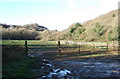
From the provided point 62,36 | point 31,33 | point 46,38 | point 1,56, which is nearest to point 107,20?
point 62,36

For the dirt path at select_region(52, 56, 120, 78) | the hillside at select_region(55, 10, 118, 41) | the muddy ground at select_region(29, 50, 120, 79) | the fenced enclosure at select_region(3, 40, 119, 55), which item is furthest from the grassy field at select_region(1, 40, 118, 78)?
the hillside at select_region(55, 10, 118, 41)

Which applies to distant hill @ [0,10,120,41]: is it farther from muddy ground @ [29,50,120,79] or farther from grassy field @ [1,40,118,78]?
muddy ground @ [29,50,120,79]

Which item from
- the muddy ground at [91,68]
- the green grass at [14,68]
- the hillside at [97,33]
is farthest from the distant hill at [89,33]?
the green grass at [14,68]

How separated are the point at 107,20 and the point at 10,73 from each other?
54423 mm

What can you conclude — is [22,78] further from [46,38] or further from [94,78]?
[46,38]

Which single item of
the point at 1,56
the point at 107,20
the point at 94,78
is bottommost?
the point at 94,78

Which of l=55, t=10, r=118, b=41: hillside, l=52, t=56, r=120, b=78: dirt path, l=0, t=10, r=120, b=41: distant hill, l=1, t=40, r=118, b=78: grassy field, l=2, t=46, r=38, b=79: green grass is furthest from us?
l=0, t=10, r=120, b=41: distant hill

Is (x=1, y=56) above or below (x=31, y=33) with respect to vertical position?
below

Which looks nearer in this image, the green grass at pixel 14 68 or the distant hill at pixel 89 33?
the green grass at pixel 14 68

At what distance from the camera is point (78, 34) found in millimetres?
52906

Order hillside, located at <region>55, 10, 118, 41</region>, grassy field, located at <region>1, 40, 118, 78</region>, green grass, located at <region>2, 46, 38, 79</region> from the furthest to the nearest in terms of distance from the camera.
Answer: hillside, located at <region>55, 10, 118, 41</region> → grassy field, located at <region>1, 40, 118, 78</region> → green grass, located at <region>2, 46, 38, 79</region>

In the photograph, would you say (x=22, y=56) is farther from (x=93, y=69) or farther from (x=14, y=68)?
(x=93, y=69)

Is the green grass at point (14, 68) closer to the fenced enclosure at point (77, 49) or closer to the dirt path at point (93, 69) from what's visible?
the dirt path at point (93, 69)

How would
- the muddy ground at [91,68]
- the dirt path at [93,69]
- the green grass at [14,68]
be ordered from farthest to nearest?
the dirt path at [93,69], the muddy ground at [91,68], the green grass at [14,68]
